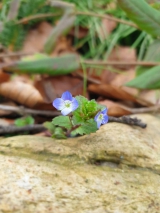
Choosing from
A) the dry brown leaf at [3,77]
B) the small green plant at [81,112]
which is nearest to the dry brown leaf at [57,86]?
the dry brown leaf at [3,77]

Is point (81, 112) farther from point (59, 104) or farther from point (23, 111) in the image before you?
point (23, 111)

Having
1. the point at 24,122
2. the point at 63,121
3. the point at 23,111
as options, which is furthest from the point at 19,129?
the point at 63,121

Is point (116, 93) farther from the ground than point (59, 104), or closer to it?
farther from the ground

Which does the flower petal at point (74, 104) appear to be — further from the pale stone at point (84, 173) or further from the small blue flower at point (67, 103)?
the pale stone at point (84, 173)

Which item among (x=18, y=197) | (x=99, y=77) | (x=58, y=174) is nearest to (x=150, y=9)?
(x=99, y=77)

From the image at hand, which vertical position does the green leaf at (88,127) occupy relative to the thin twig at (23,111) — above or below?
below

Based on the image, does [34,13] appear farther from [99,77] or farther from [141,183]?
[141,183]
